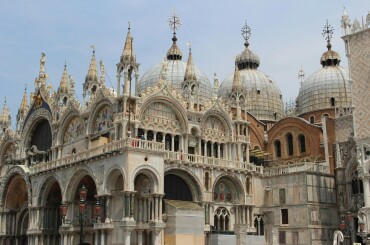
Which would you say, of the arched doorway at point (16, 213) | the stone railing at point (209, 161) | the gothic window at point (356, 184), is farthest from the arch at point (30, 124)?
the gothic window at point (356, 184)

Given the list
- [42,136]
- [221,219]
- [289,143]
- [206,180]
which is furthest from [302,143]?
[42,136]

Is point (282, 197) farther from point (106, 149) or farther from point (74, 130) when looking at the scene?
point (74, 130)

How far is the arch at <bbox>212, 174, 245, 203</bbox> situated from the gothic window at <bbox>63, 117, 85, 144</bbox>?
38.0ft

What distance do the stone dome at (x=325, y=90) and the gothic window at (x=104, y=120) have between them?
81.3ft

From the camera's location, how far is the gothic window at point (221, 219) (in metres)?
42.8

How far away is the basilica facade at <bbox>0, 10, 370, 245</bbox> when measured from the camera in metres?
37.3

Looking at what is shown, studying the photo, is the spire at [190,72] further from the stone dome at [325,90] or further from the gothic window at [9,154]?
the gothic window at [9,154]

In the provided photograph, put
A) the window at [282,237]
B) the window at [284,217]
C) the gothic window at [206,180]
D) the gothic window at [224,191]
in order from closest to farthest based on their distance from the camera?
the gothic window at [206,180] < the window at [282,237] < the window at [284,217] < the gothic window at [224,191]

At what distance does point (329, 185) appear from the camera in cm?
4438

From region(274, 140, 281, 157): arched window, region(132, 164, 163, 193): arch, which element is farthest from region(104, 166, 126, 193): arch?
region(274, 140, 281, 157): arched window

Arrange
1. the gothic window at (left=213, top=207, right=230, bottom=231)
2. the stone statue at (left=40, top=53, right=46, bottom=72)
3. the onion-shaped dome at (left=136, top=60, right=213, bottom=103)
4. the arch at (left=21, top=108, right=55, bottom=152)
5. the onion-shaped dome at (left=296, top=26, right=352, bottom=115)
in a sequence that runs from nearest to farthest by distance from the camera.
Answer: the gothic window at (left=213, top=207, right=230, bottom=231) → the arch at (left=21, top=108, right=55, bottom=152) → the stone statue at (left=40, top=53, right=46, bottom=72) → the onion-shaped dome at (left=296, top=26, right=352, bottom=115) → the onion-shaped dome at (left=136, top=60, right=213, bottom=103)

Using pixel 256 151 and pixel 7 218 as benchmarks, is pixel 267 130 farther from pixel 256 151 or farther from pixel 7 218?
pixel 7 218

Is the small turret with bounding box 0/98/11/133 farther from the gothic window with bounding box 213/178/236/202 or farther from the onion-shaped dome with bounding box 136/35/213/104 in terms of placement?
the gothic window with bounding box 213/178/236/202

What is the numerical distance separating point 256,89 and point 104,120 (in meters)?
26.5
